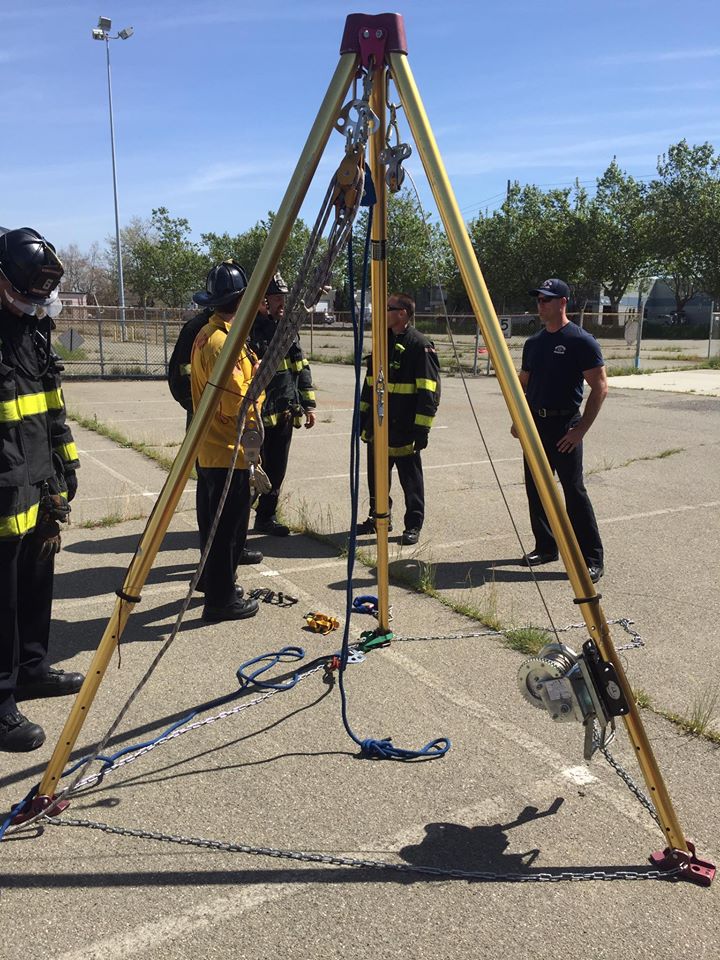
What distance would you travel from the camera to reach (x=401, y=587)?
18.7ft

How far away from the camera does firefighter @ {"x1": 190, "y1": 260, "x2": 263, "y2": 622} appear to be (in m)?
4.83

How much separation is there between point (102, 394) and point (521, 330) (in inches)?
888

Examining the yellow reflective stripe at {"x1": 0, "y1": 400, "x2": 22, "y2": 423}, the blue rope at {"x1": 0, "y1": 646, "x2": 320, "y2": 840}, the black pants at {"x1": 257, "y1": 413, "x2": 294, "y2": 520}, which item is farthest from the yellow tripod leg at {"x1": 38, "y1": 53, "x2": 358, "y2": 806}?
the black pants at {"x1": 257, "y1": 413, "x2": 294, "y2": 520}

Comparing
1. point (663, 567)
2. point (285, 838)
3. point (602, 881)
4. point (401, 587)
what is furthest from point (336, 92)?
point (663, 567)

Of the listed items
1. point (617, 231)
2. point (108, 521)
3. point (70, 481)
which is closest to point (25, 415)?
point (70, 481)

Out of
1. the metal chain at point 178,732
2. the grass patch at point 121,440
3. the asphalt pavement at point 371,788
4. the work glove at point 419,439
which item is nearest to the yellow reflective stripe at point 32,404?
the asphalt pavement at point 371,788

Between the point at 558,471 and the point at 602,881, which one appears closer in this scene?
the point at 602,881

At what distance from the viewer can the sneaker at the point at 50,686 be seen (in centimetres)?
404

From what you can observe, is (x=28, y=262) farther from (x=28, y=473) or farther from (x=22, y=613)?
(x=22, y=613)

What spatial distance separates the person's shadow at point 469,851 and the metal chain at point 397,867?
3cm

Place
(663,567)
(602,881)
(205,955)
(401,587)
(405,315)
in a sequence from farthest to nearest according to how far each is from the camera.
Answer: (405,315), (663,567), (401,587), (602,881), (205,955)

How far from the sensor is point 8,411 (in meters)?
3.51

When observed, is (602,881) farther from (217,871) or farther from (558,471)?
(558,471)

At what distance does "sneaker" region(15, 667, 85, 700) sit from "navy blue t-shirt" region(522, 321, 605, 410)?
367cm
